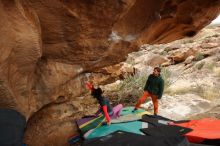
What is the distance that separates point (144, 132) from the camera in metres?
4.71

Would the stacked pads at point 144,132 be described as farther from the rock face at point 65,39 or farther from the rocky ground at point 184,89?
the rocky ground at point 184,89

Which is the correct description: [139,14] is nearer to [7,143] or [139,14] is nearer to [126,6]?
[126,6]

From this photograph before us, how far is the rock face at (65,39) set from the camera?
363 centimetres

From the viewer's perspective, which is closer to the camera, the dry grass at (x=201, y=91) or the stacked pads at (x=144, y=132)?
the stacked pads at (x=144, y=132)

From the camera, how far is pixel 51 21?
4137mm

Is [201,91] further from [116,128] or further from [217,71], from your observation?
[116,128]

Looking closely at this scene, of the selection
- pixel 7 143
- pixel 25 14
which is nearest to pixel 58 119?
pixel 25 14

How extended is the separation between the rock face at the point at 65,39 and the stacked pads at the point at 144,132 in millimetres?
833

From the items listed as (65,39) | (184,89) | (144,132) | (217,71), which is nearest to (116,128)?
(144,132)

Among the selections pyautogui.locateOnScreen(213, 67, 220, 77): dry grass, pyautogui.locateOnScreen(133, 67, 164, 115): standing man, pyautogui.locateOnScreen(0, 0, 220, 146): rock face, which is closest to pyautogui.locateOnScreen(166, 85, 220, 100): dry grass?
pyautogui.locateOnScreen(213, 67, 220, 77): dry grass

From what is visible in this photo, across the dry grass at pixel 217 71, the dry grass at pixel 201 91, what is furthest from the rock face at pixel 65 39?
the dry grass at pixel 217 71

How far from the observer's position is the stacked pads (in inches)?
145

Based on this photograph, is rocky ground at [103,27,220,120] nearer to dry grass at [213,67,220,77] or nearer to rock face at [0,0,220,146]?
dry grass at [213,67,220,77]

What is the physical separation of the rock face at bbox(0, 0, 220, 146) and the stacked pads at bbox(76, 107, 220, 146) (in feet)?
2.73
